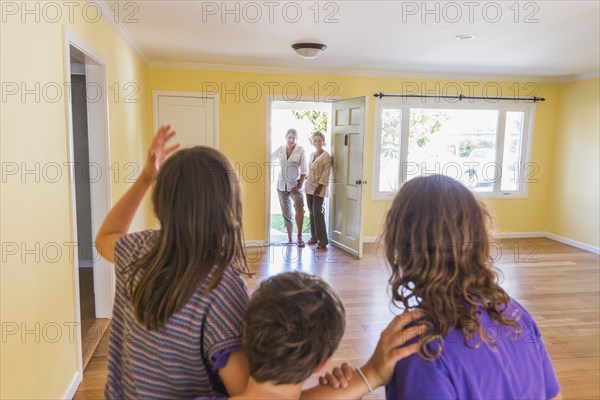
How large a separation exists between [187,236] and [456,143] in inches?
233

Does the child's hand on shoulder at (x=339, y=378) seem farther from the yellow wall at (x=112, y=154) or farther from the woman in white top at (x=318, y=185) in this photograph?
the woman in white top at (x=318, y=185)

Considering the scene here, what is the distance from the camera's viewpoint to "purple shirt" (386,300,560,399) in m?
0.78

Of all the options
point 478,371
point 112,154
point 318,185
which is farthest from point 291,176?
point 478,371

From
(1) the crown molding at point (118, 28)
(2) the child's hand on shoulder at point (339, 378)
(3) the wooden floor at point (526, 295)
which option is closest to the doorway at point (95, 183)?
(3) the wooden floor at point (526, 295)

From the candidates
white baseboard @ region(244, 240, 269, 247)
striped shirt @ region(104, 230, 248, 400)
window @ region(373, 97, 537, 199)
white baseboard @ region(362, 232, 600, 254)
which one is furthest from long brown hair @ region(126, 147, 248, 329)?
white baseboard @ region(362, 232, 600, 254)

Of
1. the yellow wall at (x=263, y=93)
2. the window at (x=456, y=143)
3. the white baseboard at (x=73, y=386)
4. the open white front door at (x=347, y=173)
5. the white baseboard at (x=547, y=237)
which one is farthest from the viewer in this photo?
the window at (x=456, y=143)

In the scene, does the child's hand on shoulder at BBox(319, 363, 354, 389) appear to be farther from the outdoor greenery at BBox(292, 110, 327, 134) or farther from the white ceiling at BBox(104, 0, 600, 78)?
the outdoor greenery at BBox(292, 110, 327, 134)

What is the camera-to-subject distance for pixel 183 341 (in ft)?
2.79

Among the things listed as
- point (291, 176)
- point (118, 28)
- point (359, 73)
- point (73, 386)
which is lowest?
point (73, 386)

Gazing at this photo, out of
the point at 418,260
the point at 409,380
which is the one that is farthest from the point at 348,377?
the point at 418,260

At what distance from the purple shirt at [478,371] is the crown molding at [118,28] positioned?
2911 millimetres

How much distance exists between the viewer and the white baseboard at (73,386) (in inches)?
91.6

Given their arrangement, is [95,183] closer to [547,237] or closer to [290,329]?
[290,329]

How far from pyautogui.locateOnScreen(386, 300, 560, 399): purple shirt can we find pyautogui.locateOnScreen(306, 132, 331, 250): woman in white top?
15.4 feet
